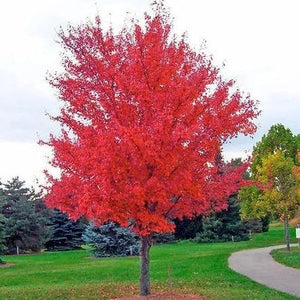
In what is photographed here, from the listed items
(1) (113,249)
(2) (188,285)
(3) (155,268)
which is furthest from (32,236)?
(2) (188,285)

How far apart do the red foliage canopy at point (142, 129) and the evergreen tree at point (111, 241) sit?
20.3 m

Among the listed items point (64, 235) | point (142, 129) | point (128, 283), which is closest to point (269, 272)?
point (128, 283)

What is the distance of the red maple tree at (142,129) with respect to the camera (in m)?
10.8

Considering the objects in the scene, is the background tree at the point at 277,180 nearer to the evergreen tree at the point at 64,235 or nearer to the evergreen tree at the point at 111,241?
the evergreen tree at the point at 111,241

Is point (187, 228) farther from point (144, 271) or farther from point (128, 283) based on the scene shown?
point (144, 271)

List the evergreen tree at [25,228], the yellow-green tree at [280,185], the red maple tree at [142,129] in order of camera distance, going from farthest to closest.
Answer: the evergreen tree at [25,228]
the yellow-green tree at [280,185]
the red maple tree at [142,129]

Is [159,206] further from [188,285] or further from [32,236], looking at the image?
[32,236]

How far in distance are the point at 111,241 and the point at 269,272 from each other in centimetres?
1479

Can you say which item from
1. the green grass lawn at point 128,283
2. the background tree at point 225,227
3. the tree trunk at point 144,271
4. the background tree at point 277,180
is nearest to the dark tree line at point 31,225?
the background tree at point 225,227

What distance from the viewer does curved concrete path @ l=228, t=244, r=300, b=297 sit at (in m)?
15.1

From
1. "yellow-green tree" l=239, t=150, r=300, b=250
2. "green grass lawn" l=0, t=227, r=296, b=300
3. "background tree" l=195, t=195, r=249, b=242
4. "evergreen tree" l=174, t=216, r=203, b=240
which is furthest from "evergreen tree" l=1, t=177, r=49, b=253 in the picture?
"green grass lawn" l=0, t=227, r=296, b=300

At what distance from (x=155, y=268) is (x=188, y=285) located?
6.77 metres

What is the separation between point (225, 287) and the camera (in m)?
14.8

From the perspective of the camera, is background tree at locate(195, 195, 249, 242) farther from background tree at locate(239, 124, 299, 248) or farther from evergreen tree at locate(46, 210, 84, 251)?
background tree at locate(239, 124, 299, 248)
